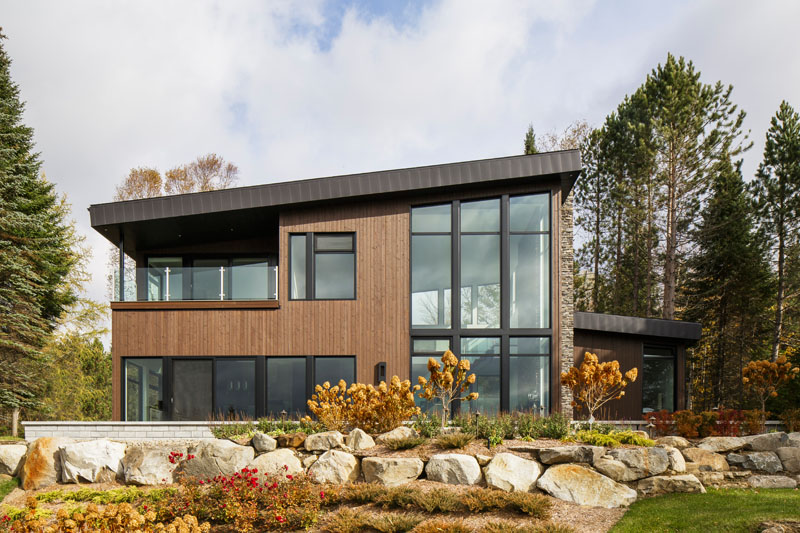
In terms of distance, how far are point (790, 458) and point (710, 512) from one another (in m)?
3.42

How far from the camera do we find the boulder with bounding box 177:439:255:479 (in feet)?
34.4

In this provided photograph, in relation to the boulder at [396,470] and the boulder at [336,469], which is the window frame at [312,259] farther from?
the boulder at [396,470]

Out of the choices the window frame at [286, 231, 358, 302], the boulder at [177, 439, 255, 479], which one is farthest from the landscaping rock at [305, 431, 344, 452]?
the window frame at [286, 231, 358, 302]

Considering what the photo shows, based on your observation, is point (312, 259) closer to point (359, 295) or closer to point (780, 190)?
point (359, 295)

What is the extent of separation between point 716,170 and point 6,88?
24.5m

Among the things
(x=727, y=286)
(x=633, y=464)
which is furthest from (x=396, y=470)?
(x=727, y=286)

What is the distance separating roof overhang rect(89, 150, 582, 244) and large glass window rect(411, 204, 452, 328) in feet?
2.37

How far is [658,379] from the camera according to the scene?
15375 millimetres

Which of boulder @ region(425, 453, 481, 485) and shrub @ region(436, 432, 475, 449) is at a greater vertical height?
shrub @ region(436, 432, 475, 449)

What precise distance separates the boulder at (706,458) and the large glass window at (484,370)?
13.6ft

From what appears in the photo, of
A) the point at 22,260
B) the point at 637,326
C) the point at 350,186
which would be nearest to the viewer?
the point at 350,186

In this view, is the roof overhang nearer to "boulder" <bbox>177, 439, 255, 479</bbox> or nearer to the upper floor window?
the upper floor window

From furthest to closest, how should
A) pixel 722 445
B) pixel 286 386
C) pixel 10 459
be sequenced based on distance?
pixel 286 386 < pixel 10 459 < pixel 722 445

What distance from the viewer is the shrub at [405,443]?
1021cm
